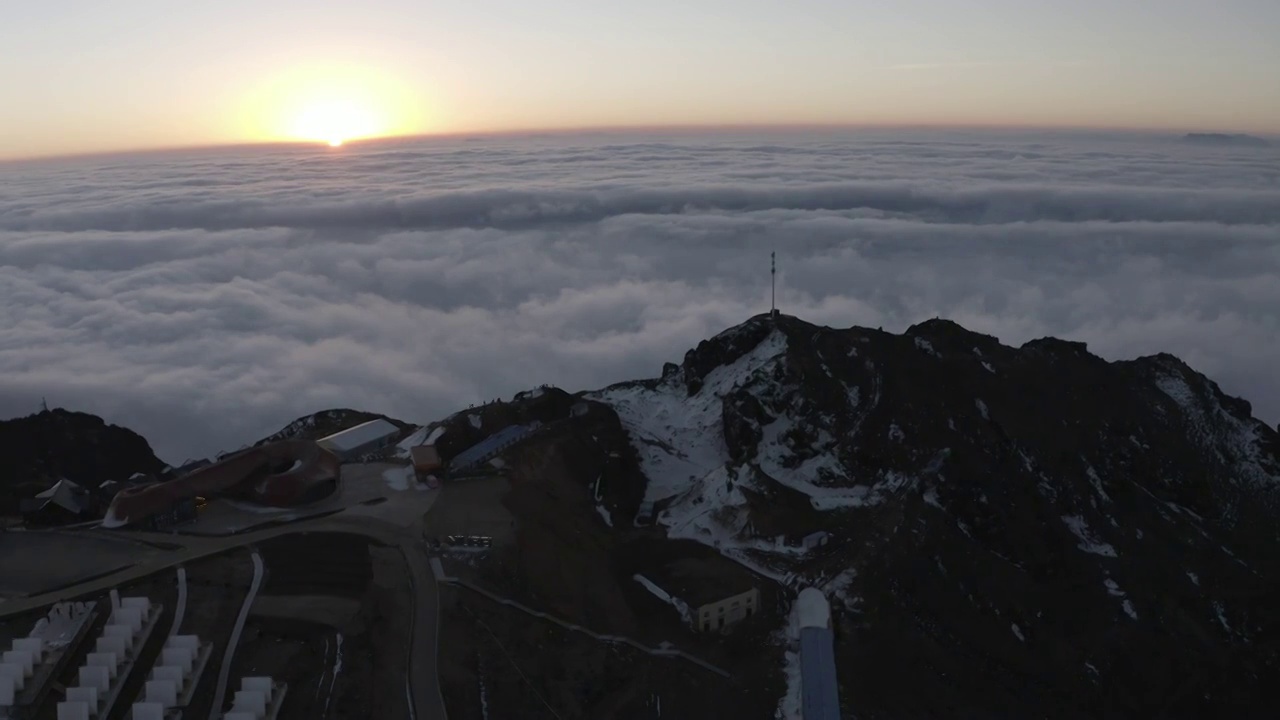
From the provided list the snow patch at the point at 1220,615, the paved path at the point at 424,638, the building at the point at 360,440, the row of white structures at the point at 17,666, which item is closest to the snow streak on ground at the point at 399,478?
the building at the point at 360,440

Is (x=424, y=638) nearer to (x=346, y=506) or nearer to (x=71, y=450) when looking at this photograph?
(x=346, y=506)

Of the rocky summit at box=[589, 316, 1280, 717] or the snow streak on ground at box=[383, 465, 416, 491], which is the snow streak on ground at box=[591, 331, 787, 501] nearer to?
the rocky summit at box=[589, 316, 1280, 717]

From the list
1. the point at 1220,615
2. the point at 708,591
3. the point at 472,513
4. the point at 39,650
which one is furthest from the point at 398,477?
the point at 1220,615

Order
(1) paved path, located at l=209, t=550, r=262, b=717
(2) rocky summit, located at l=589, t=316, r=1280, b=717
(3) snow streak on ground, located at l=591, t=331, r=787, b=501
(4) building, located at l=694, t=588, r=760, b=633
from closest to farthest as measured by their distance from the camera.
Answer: (1) paved path, located at l=209, t=550, r=262, b=717 → (4) building, located at l=694, t=588, r=760, b=633 → (2) rocky summit, located at l=589, t=316, r=1280, b=717 → (3) snow streak on ground, located at l=591, t=331, r=787, b=501

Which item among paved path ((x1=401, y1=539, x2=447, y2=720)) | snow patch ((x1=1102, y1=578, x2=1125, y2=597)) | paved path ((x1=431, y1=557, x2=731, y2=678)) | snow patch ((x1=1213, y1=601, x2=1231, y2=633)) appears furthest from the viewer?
snow patch ((x1=1102, y1=578, x2=1125, y2=597))

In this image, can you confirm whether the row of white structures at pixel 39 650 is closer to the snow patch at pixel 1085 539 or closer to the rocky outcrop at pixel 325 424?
the rocky outcrop at pixel 325 424

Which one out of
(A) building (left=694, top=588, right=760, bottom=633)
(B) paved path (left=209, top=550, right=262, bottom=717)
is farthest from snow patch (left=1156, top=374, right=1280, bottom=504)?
(B) paved path (left=209, top=550, right=262, bottom=717)
